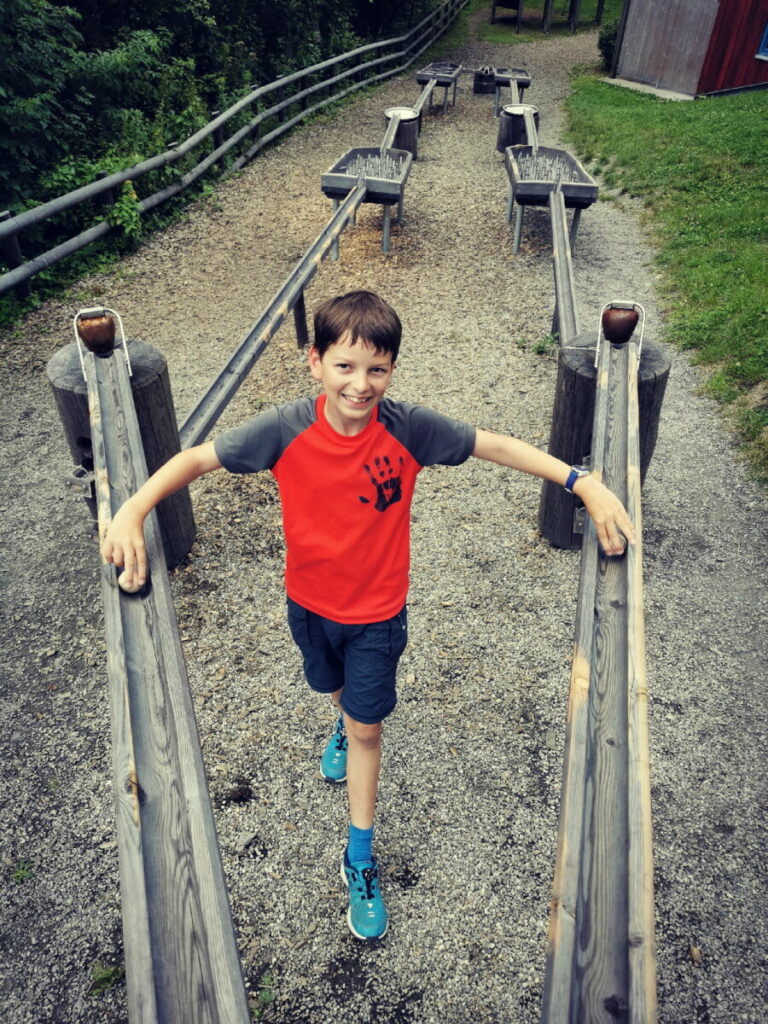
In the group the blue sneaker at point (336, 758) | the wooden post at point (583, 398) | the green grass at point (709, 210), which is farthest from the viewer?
the green grass at point (709, 210)

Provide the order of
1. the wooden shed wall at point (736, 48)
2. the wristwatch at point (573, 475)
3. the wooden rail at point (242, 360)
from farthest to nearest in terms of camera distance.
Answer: the wooden shed wall at point (736, 48) → the wooden rail at point (242, 360) → the wristwatch at point (573, 475)

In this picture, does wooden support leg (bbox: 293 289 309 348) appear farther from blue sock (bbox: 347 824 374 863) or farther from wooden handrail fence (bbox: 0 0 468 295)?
blue sock (bbox: 347 824 374 863)

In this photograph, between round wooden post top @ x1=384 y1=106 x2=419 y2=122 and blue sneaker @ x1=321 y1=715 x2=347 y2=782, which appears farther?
round wooden post top @ x1=384 y1=106 x2=419 y2=122

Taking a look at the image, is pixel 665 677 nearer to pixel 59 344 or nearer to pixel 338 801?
pixel 338 801

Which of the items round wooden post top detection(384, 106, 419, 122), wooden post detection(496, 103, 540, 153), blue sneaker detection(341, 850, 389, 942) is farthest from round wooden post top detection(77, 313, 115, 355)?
wooden post detection(496, 103, 540, 153)

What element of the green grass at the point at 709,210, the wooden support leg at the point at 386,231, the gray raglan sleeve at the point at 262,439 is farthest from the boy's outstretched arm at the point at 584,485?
the wooden support leg at the point at 386,231

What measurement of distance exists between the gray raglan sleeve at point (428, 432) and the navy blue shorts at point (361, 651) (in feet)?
1.88

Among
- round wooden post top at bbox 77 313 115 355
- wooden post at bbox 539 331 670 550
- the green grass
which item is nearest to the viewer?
round wooden post top at bbox 77 313 115 355

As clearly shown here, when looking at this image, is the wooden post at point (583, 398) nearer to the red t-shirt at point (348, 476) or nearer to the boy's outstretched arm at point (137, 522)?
the red t-shirt at point (348, 476)

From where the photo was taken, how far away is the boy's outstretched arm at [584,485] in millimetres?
2061

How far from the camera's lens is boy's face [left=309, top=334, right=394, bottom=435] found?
6.76 feet

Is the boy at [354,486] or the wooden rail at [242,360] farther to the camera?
the wooden rail at [242,360]

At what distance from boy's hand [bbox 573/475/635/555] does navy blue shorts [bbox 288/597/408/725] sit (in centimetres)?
74

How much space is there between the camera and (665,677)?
372cm
